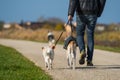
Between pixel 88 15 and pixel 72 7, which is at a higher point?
pixel 72 7

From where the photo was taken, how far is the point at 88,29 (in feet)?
51.1

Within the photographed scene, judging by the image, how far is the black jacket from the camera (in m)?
15.4

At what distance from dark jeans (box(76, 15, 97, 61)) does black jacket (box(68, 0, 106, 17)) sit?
159 mm

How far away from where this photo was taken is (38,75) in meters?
12.6

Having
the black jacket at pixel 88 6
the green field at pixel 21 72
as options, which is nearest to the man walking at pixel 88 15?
the black jacket at pixel 88 6

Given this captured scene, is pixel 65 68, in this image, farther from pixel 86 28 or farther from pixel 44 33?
pixel 44 33

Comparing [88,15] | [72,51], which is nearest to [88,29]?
[88,15]

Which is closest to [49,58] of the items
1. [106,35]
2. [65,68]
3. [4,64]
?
[65,68]

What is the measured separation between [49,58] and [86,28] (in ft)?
6.02

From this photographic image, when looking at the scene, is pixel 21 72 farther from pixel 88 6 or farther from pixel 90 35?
pixel 88 6

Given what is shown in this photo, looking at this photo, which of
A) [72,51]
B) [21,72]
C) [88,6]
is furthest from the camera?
[88,6]

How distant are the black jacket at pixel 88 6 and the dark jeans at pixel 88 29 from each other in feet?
0.52

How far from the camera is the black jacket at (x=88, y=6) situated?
15398mm

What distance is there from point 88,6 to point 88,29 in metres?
0.71
